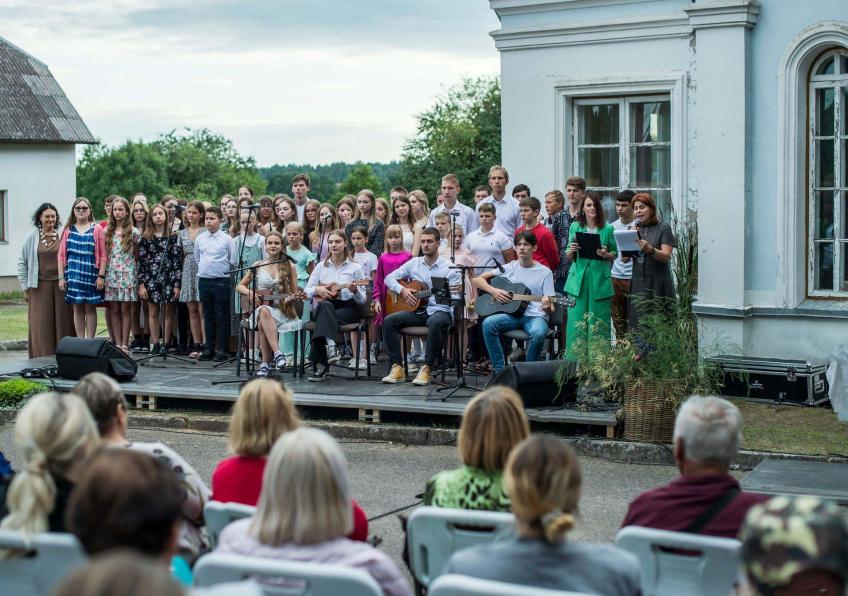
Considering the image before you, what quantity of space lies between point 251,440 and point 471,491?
3.15 feet

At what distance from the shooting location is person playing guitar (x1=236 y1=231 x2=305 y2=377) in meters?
12.4

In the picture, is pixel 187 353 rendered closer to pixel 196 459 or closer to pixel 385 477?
pixel 196 459

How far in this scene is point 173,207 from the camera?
14.8 meters

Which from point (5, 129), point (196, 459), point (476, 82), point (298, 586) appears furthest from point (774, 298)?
point (476, 82)

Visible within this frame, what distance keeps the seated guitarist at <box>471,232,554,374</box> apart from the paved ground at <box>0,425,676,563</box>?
4.64 feet

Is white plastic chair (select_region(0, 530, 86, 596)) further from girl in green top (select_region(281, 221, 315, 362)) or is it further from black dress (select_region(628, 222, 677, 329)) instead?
girl in green top (select_region(281, 221, 315, 362))

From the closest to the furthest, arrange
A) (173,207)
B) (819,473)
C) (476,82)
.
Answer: (819,473), (173,207), (476,82)

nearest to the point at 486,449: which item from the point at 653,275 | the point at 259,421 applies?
the point at 259,421

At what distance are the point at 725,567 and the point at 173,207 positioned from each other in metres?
11.7

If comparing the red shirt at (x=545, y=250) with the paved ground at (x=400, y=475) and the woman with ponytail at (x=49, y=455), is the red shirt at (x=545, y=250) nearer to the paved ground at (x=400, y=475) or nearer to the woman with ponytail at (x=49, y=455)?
the paved ground at (x=400, y=475)

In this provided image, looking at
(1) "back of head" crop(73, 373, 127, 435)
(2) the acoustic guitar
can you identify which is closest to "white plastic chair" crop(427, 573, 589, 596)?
(1) "back of head" crop(73, 373, 127, 435)

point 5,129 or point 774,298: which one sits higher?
point 5,129

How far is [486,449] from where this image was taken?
179 inches

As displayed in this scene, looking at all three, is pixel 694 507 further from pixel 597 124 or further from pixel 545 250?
pixel 597 124
